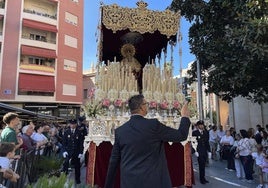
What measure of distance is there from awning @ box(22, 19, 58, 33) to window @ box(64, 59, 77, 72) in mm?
3673

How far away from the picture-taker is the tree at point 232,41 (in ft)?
26.4

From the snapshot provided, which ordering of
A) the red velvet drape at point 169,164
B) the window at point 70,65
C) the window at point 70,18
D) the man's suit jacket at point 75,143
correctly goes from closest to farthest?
1. the red velvet drape at point 169,164
2. the man's suit jacket at point 75,143
3. the window at point 70,65
4. the window at point 70,18

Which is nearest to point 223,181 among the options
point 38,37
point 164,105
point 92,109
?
point 164,105

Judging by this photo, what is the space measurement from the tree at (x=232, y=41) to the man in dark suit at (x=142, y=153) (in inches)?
243

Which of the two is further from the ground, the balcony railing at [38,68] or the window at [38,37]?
the window at [38,37]

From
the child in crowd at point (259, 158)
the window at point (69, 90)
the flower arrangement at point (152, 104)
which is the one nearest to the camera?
the flower arrangement at point (152, 104)

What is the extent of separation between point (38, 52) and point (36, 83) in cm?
337

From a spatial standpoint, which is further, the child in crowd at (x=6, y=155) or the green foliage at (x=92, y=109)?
the green foliage at (x=92, y=109)

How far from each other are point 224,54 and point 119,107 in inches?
192

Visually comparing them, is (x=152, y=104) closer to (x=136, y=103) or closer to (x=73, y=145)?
(x=73, y=145)

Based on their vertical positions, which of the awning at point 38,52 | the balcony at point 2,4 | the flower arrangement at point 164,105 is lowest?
the flower arrangement at point 164,105

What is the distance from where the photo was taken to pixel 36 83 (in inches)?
1142

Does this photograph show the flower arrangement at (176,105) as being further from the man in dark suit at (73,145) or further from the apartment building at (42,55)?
the apartment building at (42,55)

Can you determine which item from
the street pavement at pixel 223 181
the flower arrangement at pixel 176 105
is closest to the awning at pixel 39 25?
the street pavement at pixel 223 181
